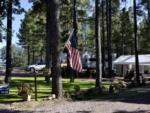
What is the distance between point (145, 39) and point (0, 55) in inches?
2709

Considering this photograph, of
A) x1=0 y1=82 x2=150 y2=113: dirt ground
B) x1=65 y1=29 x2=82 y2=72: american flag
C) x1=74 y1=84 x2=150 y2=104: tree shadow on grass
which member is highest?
x1=65 y1=29 x2=82 y2=72: american flag

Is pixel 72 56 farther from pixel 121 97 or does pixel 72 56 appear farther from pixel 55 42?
pixel 121 97

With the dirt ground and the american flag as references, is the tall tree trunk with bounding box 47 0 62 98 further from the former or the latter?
the dirt ground

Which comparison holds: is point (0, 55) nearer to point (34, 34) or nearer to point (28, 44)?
point (28, 44)

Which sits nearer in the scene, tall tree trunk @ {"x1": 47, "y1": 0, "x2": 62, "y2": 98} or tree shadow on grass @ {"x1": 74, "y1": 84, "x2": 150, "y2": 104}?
tree shadow on grass @ {"x1": 74, "y1": 84, "x2": 150, "y2": 104}

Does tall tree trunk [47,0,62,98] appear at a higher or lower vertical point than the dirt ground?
higher

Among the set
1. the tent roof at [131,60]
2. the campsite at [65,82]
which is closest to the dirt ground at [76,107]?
the campsite at [65,82]

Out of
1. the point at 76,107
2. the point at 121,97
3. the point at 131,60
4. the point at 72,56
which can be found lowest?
the point at 76,107

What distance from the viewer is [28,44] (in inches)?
3536

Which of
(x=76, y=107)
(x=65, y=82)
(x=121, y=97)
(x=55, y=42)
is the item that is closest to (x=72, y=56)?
(x=55, y=42)

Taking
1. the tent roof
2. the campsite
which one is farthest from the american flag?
the tent roof

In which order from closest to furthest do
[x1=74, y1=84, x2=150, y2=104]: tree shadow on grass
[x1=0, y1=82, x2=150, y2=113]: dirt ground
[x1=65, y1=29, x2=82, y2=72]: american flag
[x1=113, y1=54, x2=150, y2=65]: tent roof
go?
[x1=0, y1=82, x2=150, y2=113]: dirt ground, [x1=74, y1=84, x2=150, y2=104]: tree shadow on grass, [x1=65, y1=29, x2=82, y2=72]: american flag, [x1=113, y1=54, x2=150, y2=65]: tent roof

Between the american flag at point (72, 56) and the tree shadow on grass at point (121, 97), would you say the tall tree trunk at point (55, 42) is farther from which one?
the tree shadow on grass at point (121, 97)

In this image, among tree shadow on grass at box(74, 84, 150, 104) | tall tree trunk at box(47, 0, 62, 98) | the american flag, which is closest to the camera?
tree shadow on grass at box(74, 84, 150, 104)
